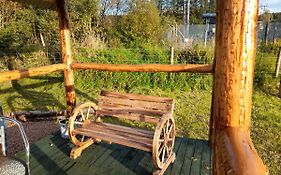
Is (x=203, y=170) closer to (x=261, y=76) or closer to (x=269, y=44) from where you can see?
(x=261, y=76)

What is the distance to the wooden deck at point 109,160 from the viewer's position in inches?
101

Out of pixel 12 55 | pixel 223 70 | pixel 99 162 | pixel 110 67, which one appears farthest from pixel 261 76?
pixel 12 55

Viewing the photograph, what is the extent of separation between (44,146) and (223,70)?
8.53 feet

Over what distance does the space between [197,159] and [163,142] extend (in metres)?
0.53

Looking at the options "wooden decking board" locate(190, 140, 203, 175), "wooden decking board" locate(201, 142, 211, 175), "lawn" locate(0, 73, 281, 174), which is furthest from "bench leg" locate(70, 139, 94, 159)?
"lawn" locate(0, 73, 281, 174)

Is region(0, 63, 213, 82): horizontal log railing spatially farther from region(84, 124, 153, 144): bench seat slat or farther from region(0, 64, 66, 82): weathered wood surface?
region(84, 124, 153, 144): bench seat slat

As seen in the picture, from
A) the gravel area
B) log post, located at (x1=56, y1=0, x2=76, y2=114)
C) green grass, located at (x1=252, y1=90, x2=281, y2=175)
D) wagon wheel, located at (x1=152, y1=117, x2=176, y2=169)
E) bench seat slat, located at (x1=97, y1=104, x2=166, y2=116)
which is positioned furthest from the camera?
the gravel area

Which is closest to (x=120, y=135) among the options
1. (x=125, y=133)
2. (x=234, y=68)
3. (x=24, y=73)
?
(x=125, y=133)

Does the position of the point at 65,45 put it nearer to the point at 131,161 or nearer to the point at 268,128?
the point at 131,161

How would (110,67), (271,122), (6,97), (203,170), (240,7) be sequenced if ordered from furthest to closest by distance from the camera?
(6,97) < (271,122) < (110,67) < (203,170) < (240,7)

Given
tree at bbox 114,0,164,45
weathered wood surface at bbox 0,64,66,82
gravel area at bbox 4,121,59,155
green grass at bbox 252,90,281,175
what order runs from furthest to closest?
tree at bbox 114,0,164,45, gravel area at bbox 4,121,59,155, green grass at bbox 252,90,281,175, weathered wood surface at bbox 0,64,66,82

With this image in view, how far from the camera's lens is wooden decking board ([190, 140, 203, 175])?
2566 mm

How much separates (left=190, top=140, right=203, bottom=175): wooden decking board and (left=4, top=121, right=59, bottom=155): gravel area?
2.60 metres

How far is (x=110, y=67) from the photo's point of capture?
352cm
